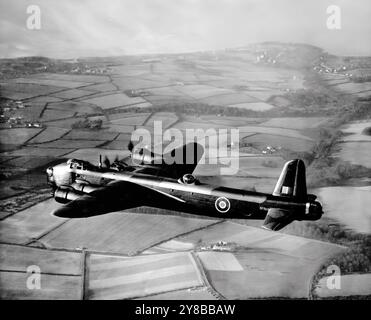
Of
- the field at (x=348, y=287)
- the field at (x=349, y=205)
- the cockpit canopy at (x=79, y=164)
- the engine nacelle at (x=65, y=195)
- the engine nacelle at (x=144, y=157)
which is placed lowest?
the field at (x=348, y=287)

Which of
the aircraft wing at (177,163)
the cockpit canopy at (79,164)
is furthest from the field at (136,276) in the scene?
the cockpit canopy at (79,164)

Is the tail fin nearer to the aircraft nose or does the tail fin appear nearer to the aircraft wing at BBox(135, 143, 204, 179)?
the aircraft wing at BBox(135, 143, 204, 179)

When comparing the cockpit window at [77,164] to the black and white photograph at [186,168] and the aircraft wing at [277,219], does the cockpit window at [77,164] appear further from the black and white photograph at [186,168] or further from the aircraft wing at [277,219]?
Answer: the aircraft wing at [277,219]

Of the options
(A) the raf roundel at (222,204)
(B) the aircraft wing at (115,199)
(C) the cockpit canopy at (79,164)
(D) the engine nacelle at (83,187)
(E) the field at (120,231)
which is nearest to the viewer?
(B) the aircraft wing at (115,199)

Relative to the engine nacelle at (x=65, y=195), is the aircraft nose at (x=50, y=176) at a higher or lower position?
higher

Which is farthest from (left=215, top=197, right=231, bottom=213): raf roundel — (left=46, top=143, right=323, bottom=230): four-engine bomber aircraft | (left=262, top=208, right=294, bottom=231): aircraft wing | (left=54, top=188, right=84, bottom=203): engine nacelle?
(left=54, top=188, right=84, bottom=203): engine nacelle

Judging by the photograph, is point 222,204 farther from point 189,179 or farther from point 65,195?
point 65,195

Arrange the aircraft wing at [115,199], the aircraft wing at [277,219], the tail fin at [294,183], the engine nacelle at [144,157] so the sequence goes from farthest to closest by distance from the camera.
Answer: the engine nacelle at [144,157] → the tail fin at [294,183] → the aircraft wing at [115,199] → the aircraft wing at [277,219]

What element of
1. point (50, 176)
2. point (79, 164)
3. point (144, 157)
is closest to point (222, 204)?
point (144, 157)
